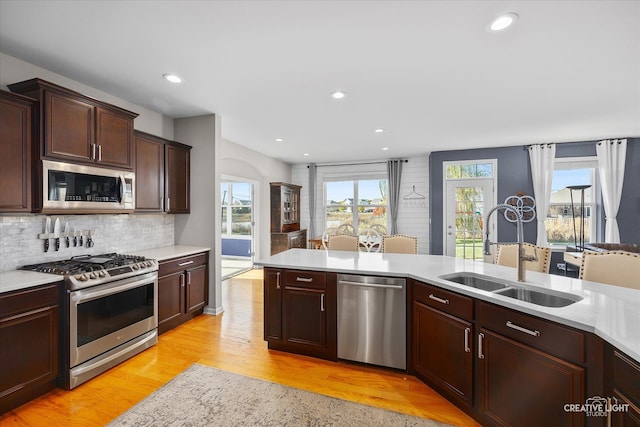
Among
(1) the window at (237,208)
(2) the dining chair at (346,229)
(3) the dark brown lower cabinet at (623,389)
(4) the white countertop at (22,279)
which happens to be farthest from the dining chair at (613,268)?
(1) the window at (237,208)

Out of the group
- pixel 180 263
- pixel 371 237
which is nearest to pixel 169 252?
pixel 180 263

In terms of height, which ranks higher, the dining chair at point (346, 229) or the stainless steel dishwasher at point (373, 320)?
the dining chair at point (346, 229)

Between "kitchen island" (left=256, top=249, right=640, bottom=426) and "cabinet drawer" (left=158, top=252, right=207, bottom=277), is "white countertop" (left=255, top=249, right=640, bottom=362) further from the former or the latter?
"cabinet drawer" (left=158, top=252, right=207, bottom=277)

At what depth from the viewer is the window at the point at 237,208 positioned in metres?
6.52

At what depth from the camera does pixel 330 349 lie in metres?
2.63

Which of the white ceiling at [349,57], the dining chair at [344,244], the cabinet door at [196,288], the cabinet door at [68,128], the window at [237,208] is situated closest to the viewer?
the white ceiling at [349,57]

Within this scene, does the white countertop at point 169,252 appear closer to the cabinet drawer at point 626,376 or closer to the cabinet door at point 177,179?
the cabinet door at point 177,179

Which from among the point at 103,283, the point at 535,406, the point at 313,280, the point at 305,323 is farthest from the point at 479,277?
the point at 103,283

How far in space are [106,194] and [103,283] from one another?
0.95 meters

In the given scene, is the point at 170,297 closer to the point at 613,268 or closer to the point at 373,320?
the point at 373,320

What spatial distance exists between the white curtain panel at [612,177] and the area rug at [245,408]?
5686 mm

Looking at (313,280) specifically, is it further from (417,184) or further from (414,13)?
(417,184)

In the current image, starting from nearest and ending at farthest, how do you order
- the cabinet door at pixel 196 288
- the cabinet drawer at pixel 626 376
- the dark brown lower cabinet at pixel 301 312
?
the cabinet drawer at pixel 626 376
the dark brown lower cabinet at pixel 301 312
the cabinet door at pixel 196 288

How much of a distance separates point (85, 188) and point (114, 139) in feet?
1.90
